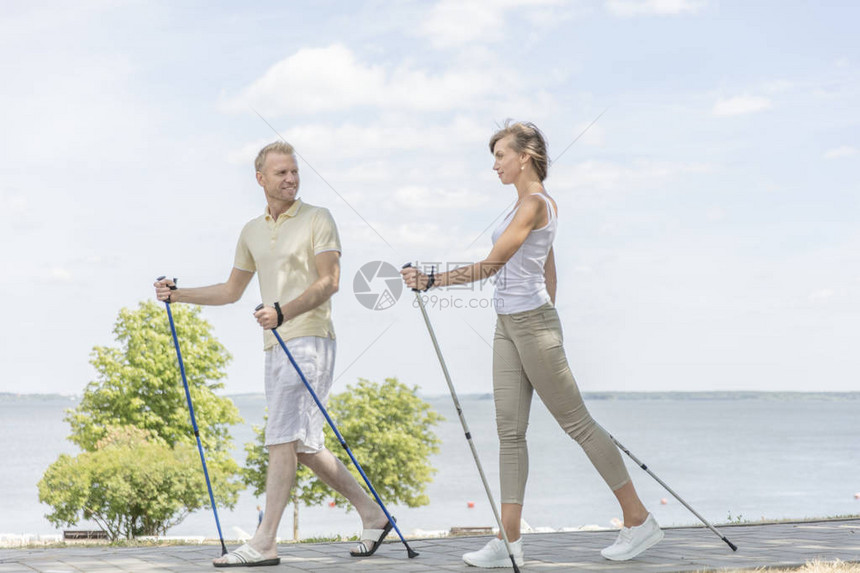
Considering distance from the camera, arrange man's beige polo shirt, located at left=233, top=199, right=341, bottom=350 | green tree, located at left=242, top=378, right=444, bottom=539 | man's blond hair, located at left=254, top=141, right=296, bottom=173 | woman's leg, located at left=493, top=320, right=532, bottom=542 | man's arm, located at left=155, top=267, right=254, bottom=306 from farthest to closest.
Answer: green tree, located at left=242, top=378, right=444, bottom=539 → man's arm, located at left=155, top=267, right=254, bottom=306 → man's blond hair, located at left=254, top=141, right=296, bottom=173 → man's beige polo shirt, located at left=233, top=199, right=341, bottom=350 → woman's leg, located at left=493, top=320, right=532, bottom=542

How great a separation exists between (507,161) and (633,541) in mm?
1974

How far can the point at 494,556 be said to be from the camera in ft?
15.2

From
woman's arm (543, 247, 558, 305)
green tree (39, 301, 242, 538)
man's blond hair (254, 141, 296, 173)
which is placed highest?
green tree (39, 301, 242, 538)

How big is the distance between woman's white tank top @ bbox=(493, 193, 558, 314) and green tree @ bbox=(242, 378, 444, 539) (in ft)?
74.4

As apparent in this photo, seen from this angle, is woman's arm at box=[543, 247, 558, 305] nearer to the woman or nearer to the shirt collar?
the woman

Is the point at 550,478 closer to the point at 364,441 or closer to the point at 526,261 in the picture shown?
the point at 364,441

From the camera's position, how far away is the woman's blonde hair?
4785mm

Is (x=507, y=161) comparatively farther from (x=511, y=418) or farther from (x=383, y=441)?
(x=383, y=441)

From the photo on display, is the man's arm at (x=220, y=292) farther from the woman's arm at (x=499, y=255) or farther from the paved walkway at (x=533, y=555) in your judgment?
the paved walkway at (x=533, y=555)

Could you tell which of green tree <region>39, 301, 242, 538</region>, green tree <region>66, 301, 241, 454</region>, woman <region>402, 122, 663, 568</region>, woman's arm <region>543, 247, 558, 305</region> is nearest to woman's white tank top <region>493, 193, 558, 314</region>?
woman <region>402, 122, 663, 568</region>

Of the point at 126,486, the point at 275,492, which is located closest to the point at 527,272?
the point at 275,492

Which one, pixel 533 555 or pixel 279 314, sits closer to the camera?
pixel 279 314

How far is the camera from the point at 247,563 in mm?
4676

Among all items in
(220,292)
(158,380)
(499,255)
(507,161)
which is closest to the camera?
(499,255)
